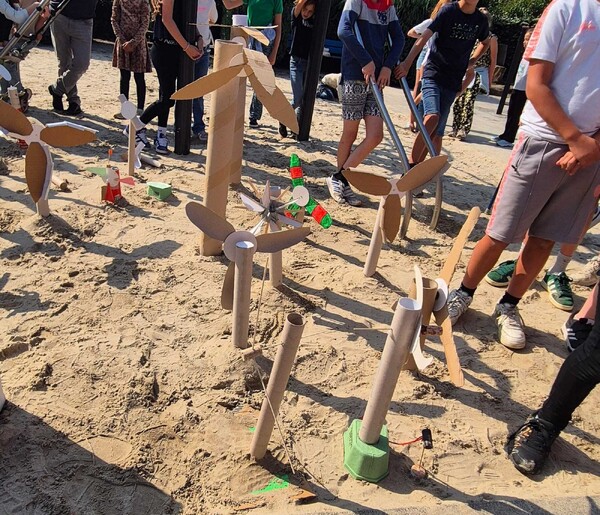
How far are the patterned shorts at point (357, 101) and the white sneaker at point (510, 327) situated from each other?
1802mm

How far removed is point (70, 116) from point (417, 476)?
197 inches

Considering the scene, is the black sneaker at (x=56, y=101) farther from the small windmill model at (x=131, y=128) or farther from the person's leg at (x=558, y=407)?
the person's leg at (x=558, y=407)

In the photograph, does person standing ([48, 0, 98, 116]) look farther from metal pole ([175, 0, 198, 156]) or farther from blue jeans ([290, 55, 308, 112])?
blue jeans ([290, 55, 308, 112])

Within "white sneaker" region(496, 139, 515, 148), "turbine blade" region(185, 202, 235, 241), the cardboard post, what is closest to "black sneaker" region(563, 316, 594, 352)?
the cardboard post

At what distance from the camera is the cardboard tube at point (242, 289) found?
2.04 m

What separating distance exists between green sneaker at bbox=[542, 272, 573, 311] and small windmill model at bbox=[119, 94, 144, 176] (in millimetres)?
3050

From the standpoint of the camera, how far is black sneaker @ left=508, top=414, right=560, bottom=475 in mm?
2004

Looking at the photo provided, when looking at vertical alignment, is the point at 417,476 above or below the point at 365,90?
below

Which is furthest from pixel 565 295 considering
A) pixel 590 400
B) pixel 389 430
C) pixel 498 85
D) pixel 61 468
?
pixel 498 85

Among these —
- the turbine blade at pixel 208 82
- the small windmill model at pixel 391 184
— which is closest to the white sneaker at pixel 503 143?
the small windmill model at pixel 391 184

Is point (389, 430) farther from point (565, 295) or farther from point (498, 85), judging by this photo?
point (498, 85)

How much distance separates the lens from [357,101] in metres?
3.92

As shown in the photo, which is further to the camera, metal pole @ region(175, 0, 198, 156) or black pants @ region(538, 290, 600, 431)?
metal pole @ region(175, 0, 198, 156)

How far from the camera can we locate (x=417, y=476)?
1.93 metres
